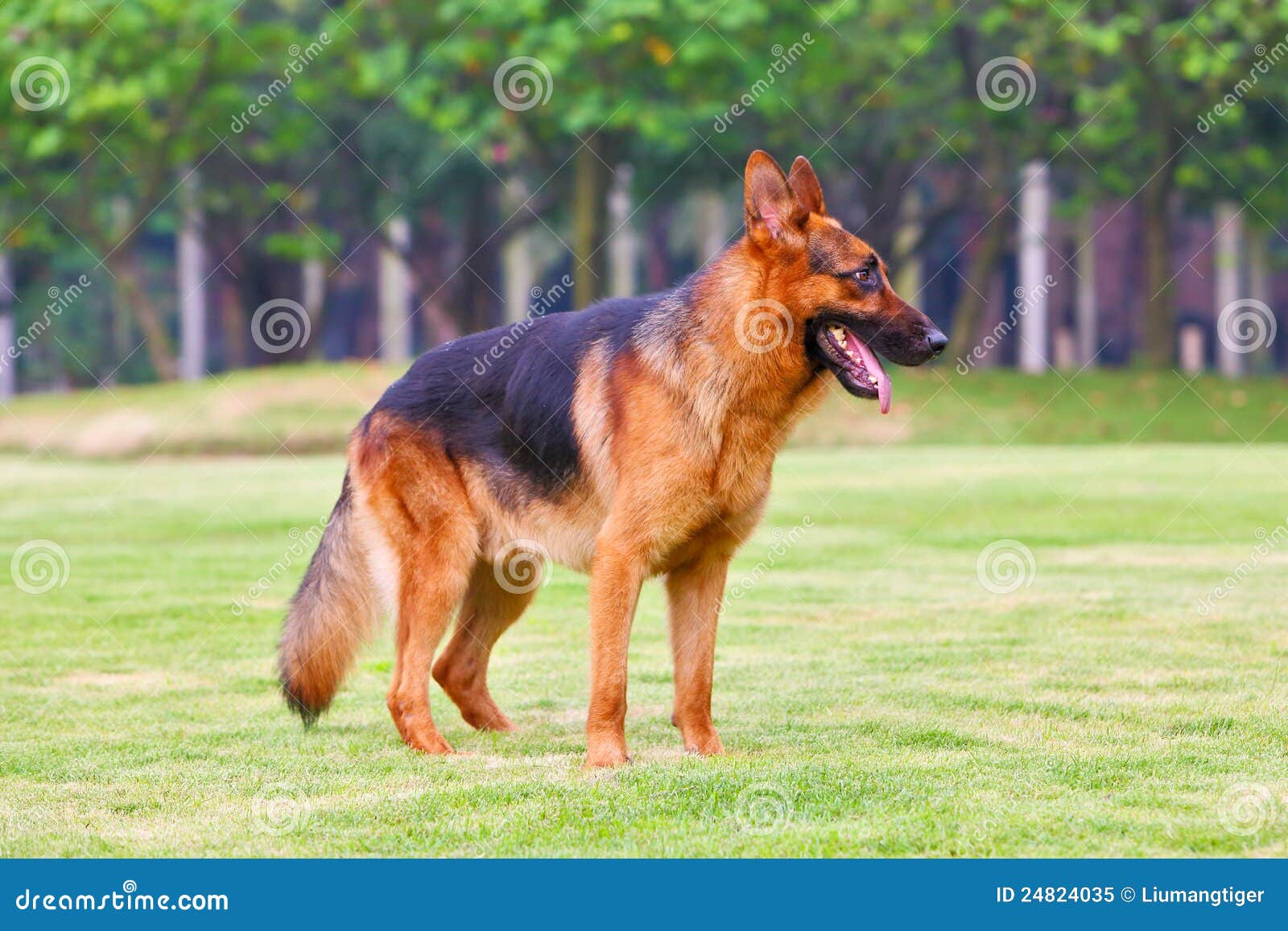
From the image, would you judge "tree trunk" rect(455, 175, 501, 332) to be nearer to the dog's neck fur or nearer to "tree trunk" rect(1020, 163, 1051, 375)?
"tree trunk" rect(1020, 163, 1051, 375)

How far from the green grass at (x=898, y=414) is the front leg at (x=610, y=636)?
19.1m

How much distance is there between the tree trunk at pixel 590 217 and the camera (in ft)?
92.3

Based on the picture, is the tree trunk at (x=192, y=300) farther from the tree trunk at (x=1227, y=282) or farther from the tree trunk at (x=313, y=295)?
the tree trunk at (x=1227, y=282)

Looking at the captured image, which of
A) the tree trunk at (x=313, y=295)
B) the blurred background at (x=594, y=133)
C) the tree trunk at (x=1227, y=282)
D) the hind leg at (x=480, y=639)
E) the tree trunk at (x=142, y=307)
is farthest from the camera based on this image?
the tree trunk at (x=313, y=295)

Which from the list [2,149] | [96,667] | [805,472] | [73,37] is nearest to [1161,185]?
[805,472]

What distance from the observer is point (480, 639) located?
746 centimetres

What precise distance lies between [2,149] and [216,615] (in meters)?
23.9

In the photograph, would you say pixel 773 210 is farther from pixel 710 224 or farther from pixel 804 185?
pixel 710 224

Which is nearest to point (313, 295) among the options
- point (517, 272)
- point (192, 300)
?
point (192, 300)

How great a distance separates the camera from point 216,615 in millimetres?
10555

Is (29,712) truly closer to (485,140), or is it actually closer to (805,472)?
(805,472)

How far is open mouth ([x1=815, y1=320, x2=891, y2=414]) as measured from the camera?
626 centimetres

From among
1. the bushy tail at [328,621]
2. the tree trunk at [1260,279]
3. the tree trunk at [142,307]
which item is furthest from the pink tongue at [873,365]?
the tree trunk at [1260,279]

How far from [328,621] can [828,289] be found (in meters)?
2.55
